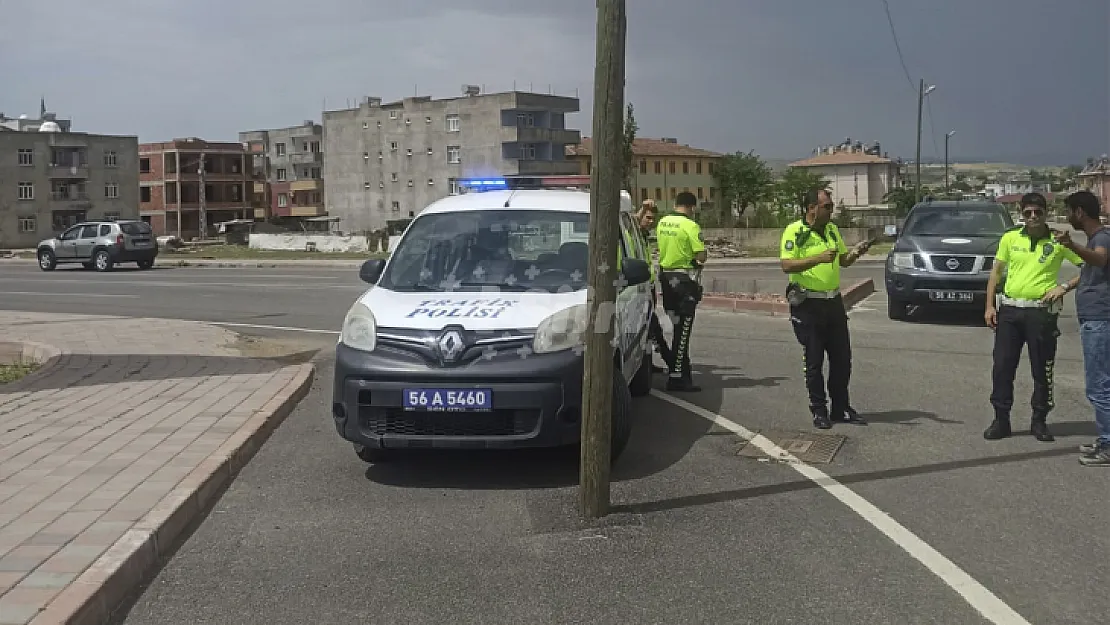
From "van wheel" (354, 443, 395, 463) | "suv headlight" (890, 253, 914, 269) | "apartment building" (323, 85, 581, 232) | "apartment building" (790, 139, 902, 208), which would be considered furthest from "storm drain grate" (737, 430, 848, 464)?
"apartment building" (790, 139, 902, 208)

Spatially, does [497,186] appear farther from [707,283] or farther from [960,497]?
[707,283]

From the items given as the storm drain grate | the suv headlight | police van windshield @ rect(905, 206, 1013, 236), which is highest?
police van windshield @ rect(905, 206, 1013, 236)

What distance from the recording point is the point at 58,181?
98312 mm

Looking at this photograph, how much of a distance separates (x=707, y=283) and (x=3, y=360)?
1653cm

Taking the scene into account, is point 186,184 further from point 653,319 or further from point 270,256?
point 653,319

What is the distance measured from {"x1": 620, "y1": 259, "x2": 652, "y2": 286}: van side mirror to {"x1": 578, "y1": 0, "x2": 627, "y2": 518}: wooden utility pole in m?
1.68

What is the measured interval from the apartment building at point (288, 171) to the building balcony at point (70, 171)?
2473 cm

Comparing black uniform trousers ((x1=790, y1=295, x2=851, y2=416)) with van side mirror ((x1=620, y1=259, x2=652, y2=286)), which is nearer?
van side mirror ((x1=620, y1=259, x2=652, y2=286))

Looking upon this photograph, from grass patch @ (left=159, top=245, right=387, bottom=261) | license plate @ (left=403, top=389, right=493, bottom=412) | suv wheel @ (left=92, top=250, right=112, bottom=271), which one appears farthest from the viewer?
grass patch @ (left=159, top=245, right=387, bottom=261)

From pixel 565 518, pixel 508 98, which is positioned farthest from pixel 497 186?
pixel 508 98

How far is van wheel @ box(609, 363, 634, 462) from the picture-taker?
6.92 m

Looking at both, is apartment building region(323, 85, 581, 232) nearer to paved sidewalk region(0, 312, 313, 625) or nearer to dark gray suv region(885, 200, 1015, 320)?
dark gray suv region(885, 200, 1015, 320)

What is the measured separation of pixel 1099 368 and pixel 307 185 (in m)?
125

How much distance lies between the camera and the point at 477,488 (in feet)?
22.2
